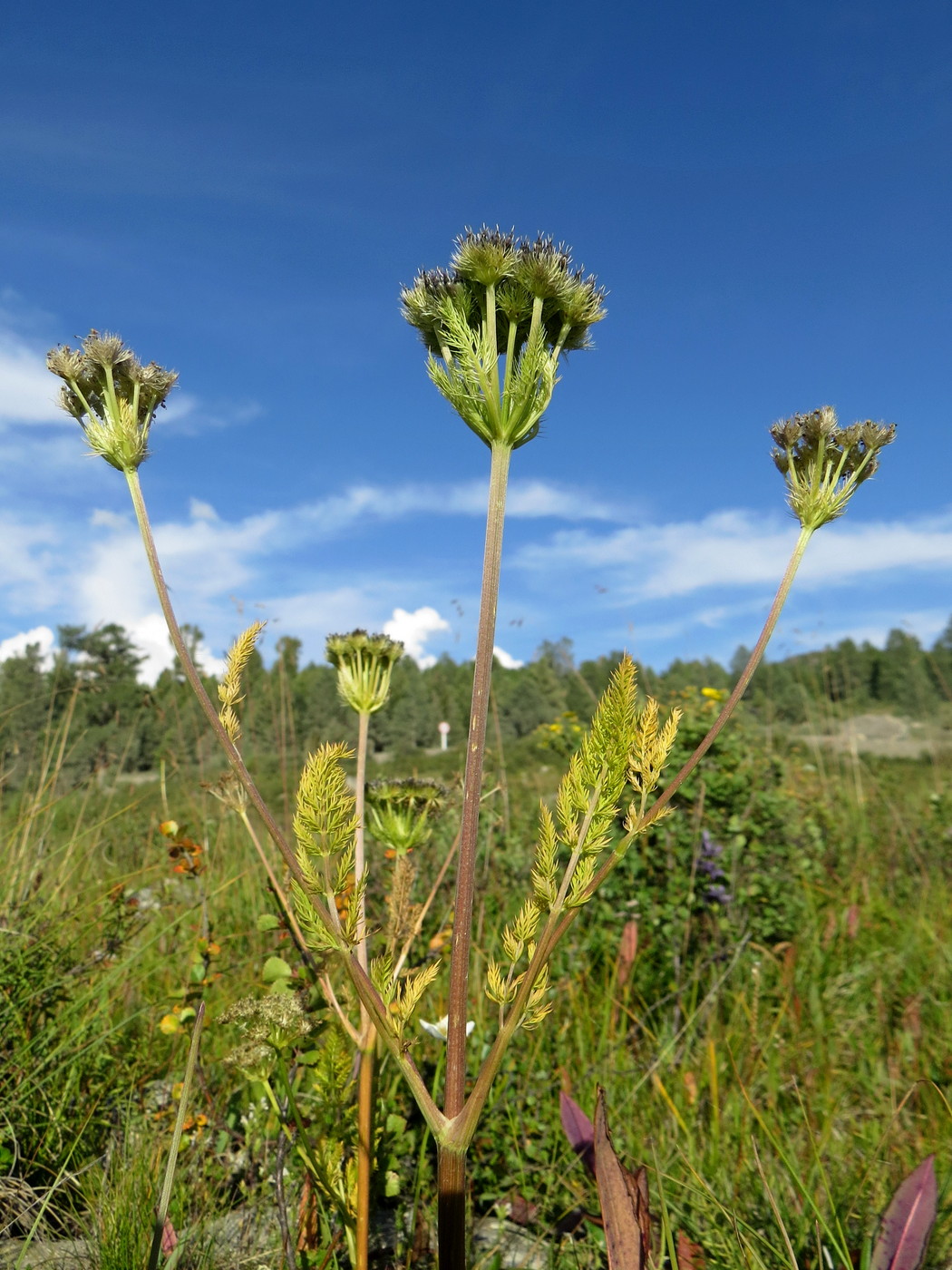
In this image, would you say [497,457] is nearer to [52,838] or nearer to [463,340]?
[463,340]

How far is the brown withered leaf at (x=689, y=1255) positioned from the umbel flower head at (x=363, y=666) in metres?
1.39

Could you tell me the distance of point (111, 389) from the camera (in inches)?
54.8

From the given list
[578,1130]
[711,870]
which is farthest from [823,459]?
[711,870]

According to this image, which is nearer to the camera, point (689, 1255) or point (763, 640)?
point (763, 640)

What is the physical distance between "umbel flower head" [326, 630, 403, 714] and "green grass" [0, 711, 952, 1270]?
0.70m

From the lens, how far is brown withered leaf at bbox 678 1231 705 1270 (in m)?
1.78

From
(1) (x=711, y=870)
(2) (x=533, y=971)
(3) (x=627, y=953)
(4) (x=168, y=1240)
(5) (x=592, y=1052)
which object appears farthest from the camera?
(1) (x=711, y=870)

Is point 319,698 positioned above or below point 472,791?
above

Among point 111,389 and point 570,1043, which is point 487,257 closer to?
point 111,389

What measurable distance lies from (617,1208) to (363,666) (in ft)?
3.77

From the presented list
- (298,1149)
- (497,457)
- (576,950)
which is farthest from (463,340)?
(576,950)

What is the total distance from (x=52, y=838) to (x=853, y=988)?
4.30m

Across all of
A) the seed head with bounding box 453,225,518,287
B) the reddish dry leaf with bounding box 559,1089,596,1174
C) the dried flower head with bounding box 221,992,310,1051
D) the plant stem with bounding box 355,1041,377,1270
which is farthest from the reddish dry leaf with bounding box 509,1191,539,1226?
the seed head with bounding box 453,225,518,287

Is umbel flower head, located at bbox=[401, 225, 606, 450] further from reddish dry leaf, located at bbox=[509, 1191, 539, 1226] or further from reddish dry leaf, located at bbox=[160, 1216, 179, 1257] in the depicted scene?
reddish dry leaf, located at bbox=[509, 1191, 539, 1226]
